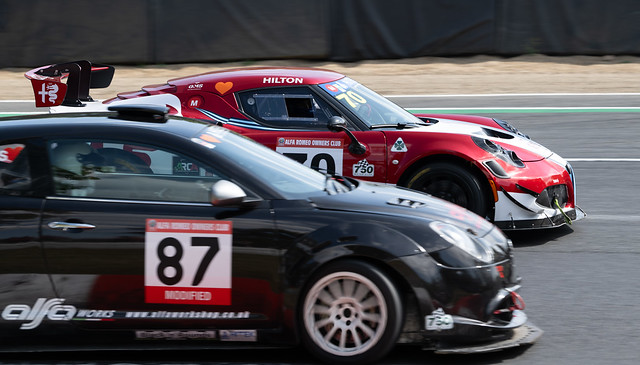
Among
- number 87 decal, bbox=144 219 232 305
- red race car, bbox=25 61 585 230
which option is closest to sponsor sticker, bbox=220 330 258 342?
number 87 decal, bbox=144 219 232 305

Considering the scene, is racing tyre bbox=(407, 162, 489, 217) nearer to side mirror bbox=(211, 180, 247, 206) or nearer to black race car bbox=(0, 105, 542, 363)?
black race car bbox=(0, 105, 542, 363)

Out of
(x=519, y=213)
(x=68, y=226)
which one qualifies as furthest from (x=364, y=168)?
(x=68, y=226)

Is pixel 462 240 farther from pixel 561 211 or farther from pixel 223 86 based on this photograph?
pixel 223 86

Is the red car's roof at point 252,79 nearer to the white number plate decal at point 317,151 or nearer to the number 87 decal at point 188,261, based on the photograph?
the white number plate decal at point 317,151

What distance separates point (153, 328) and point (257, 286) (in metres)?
0.57

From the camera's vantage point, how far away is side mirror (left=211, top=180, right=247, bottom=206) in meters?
4.38

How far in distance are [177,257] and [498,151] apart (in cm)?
372

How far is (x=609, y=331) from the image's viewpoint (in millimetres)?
5031

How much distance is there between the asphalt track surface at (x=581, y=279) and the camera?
4.61 metres

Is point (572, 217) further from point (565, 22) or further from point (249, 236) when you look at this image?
point (565, 22)

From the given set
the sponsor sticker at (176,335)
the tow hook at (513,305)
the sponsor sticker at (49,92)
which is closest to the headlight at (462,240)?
the tow hook at (513,305)

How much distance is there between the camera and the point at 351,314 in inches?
173

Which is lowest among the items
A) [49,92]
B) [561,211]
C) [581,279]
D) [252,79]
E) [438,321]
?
[581,279]

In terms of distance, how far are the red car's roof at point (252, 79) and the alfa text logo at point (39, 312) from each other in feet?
11.8
